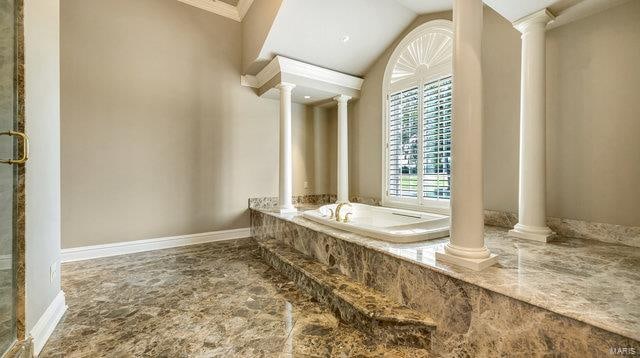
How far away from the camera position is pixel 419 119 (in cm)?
347

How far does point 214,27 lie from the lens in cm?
401

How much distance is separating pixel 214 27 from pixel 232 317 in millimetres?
4067

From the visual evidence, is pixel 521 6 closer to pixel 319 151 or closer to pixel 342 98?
pixel 342 98

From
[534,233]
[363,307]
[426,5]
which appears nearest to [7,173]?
[363,307]

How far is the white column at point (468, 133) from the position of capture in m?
1.62

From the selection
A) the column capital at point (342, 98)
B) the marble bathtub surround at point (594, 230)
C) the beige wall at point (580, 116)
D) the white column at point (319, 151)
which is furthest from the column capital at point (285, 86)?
the marble bathtub surround at point (594, 230)

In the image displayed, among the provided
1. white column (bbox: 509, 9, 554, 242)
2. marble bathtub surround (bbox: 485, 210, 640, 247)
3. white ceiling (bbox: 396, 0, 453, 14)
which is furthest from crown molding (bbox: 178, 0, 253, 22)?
marble bathtub surround (bbox: 485, 210, 640, 247)

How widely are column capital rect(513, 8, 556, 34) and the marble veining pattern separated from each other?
2.75 metres

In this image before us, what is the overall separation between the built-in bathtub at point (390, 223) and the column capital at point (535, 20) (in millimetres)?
1845

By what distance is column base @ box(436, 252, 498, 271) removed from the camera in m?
A: 1.51

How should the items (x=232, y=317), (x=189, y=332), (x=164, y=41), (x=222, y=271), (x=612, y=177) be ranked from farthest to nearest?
(x=164, y=41) < (x=222, y=271) < (x=612, y=177) < (x=232, y=317) < (x=189, y=332)

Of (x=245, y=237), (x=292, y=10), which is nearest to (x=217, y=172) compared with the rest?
(x=245, y=237)

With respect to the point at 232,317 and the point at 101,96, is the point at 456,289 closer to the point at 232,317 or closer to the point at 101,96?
the point at 232,317

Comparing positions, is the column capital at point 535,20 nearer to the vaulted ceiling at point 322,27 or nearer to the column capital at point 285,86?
the vaulted ceiling at point 322,27
